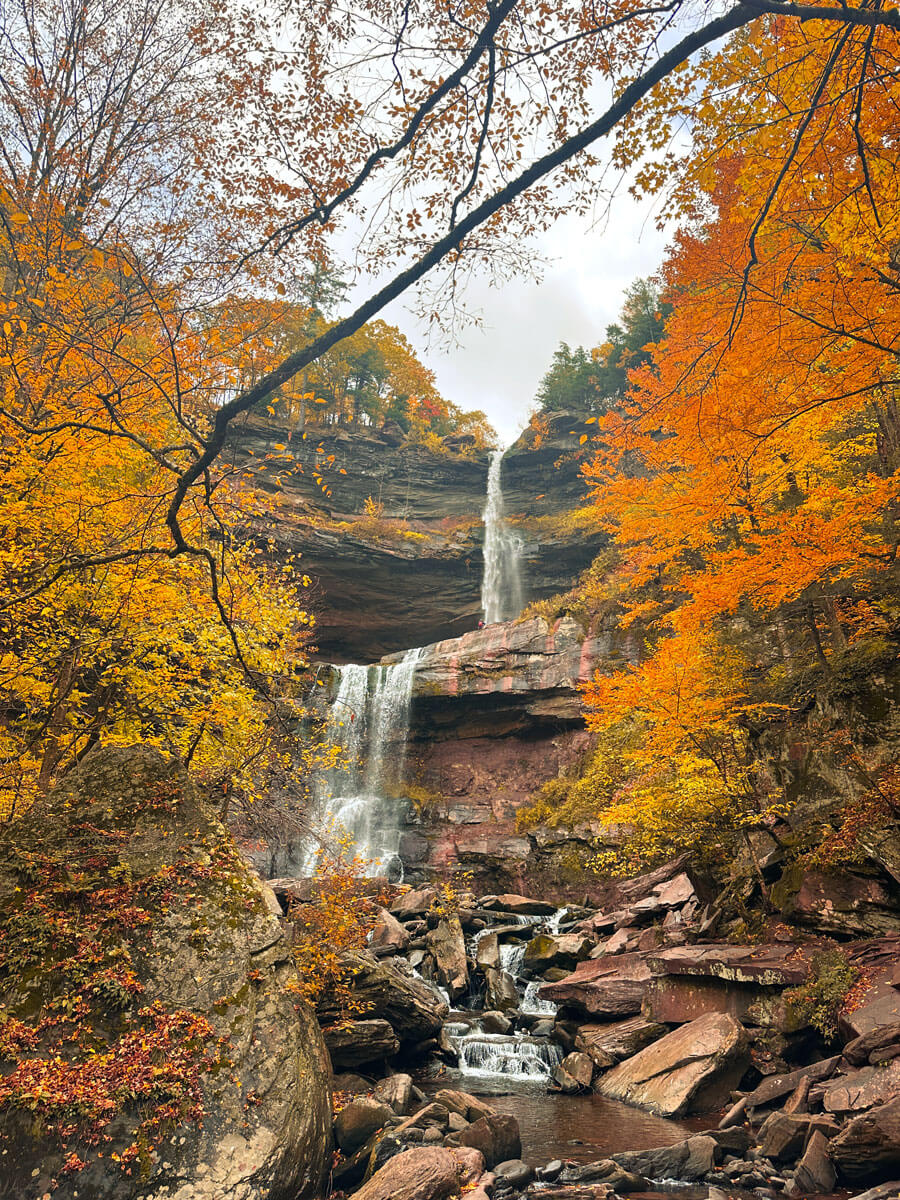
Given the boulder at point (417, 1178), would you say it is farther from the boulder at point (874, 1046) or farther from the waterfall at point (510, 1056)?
the waterfall at point (510, 1056)

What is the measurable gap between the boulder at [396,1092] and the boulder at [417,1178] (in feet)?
6.96

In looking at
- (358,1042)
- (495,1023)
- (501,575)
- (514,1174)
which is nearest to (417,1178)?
(514,1174)

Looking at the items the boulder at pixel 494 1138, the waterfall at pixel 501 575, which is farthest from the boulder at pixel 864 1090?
the waterfall at pixel 501 575

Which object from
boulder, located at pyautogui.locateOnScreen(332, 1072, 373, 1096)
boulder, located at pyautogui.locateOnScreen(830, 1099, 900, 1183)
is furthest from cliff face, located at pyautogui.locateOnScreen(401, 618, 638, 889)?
boulder, located at pyautogui.locateOnScreen(830, 1099, 900, 1183)

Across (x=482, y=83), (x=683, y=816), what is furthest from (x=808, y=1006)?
(x=482, y=83)

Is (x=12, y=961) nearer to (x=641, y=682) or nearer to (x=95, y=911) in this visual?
(x=95, y=911)

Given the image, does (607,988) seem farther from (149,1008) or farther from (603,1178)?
(149,1008)

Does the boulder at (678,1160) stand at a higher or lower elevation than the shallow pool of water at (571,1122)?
higher

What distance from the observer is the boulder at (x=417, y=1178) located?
14.6 feet

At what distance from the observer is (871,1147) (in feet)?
15.6

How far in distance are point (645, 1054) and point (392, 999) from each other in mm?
3416

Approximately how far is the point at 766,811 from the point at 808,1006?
265cm

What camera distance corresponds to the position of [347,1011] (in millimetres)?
7828

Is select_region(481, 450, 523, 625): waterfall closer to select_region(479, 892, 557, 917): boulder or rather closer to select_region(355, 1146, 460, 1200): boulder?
select_region(479, 892, 557, 917): boulder
